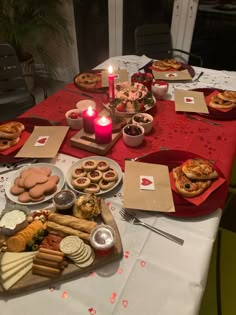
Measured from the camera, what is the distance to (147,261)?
78cm

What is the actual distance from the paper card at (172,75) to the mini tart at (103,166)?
97 cm

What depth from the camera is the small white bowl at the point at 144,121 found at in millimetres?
1294

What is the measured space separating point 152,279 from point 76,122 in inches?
32.5

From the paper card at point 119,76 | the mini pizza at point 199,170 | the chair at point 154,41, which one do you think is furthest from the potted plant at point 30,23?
the mini pizza at point 199,170

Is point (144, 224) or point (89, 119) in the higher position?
point (89, 119)

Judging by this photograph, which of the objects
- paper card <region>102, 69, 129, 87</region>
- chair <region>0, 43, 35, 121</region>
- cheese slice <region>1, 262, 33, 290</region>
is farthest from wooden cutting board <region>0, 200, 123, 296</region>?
chair <region>0, 43, 35, 121</region>

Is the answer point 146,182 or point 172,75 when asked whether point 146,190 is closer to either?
point 146,182

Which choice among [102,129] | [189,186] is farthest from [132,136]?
[189,186]

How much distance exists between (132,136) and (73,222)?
20.3 inches

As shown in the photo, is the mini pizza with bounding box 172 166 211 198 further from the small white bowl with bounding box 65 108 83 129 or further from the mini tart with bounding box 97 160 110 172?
the small white bowl with bounding box 65 108 83 129

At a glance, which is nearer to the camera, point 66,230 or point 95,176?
point 66,230

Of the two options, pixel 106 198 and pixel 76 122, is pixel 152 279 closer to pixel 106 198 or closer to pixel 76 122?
pixel 106 198

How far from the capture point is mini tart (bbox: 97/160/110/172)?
1.04 meters

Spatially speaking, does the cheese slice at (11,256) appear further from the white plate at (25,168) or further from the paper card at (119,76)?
the paper card at (119,76)
